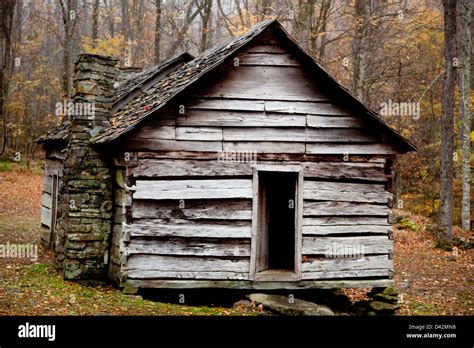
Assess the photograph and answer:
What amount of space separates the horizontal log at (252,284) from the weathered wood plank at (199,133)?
2897mm

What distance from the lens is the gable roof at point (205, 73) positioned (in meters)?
10.7

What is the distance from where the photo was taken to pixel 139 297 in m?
10.7

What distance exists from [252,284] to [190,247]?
1504 millimetres

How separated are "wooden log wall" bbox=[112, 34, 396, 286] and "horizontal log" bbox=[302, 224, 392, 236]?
0.02 meters

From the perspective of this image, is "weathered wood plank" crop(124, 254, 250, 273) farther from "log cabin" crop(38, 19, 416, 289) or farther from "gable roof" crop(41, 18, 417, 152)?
"gable roof" crop(41, 18, 417, 152)

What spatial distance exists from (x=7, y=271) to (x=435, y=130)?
22682 mm

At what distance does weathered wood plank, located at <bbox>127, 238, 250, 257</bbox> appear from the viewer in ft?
35.8

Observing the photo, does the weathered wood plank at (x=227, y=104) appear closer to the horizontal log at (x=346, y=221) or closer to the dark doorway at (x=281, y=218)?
the horizontal log at (x=346, y=221)

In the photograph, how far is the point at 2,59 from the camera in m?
26.3

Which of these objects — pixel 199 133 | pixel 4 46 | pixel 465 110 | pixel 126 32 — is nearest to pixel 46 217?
pixel 199 133

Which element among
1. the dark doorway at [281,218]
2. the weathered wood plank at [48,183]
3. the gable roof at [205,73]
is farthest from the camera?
the weathered wood plank at [48,183]

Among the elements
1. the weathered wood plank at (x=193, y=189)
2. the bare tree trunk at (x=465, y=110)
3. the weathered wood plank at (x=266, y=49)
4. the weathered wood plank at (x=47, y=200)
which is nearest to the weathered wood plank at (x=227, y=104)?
the weathered wood plank at (x=266, y=49)
